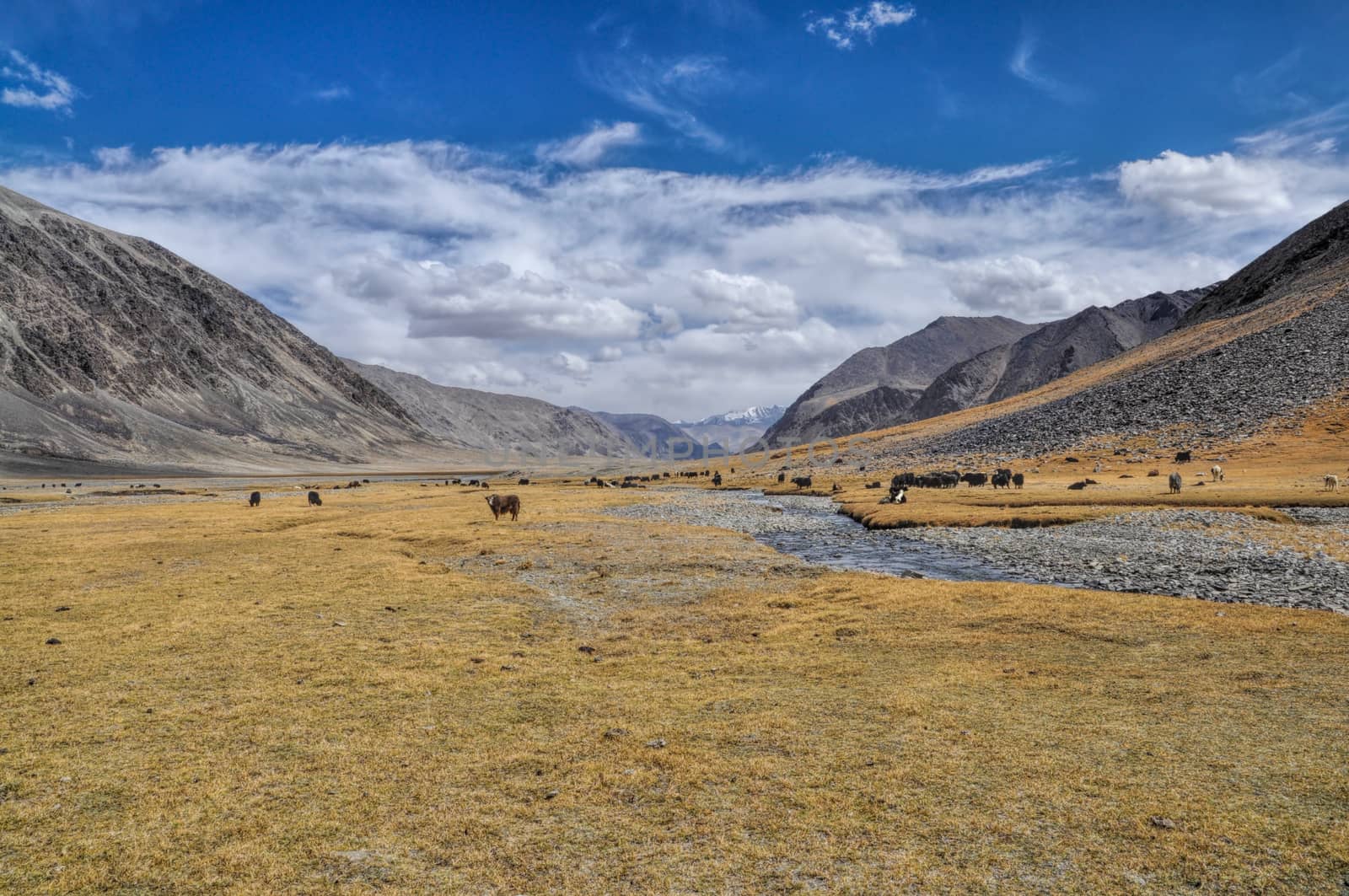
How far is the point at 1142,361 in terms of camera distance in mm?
141500

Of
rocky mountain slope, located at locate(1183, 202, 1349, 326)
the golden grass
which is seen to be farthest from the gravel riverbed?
rocky mountain slope, located at locate(1183, 202, 1349, 326)

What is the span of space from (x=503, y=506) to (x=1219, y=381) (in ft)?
350

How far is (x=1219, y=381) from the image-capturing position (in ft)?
342

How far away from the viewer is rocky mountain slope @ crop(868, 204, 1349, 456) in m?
92.9

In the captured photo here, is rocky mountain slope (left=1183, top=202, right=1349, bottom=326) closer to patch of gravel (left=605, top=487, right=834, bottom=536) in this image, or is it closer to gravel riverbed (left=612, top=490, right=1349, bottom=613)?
patch of gravel (left=605, top=487, right=834, bottom=536)

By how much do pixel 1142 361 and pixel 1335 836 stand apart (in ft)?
525

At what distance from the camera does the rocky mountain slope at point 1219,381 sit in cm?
9288

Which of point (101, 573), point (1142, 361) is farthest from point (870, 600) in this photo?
point (1142, 361)

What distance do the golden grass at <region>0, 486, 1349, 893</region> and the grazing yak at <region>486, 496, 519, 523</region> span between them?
28449 millimetres

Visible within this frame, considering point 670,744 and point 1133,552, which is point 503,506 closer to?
point 1133,552

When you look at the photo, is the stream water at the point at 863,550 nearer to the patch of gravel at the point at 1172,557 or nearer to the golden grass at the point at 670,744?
the patch of gravel at the point at 1172,557

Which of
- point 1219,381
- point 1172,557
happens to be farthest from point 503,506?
point 1219,381

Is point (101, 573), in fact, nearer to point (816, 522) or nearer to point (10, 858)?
point (10, 858)

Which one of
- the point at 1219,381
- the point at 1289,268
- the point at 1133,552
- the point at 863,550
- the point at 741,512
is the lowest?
the point at 863,550
